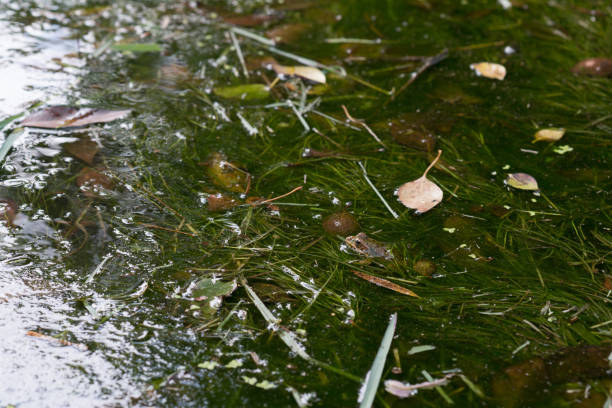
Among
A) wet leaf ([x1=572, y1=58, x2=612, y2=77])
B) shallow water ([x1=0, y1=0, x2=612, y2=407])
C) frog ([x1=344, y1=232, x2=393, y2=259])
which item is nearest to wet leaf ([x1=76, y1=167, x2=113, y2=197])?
shallow water ([x1=0, y1=0, x2=612, y2=407])

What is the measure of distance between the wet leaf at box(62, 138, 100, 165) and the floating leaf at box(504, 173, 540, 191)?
5.71 feet

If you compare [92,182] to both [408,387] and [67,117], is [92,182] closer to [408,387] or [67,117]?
[67,117]

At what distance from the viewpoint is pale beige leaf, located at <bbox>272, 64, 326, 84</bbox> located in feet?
9.23

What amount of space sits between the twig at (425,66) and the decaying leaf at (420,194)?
737 millimetres

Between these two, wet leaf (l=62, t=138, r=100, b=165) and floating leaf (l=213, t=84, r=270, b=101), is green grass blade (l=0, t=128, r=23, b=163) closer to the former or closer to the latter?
wet leaf (l=62, t=138, r=100, b=165)

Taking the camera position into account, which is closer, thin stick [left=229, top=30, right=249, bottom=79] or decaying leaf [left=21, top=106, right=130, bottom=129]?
decaying leaf [left=21, top=106, right=130, bottom=129]

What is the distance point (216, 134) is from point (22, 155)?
81 centimetres

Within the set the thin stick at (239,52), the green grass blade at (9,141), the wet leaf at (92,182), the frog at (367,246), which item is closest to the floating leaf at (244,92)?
the thin stick at (239,52)

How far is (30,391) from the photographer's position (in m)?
1.38

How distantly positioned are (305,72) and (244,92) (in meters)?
0.37

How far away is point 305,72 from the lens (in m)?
2.84

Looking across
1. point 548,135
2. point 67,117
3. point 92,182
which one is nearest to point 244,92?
point 67,117

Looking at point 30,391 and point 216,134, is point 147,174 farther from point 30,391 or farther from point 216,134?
point 30,391

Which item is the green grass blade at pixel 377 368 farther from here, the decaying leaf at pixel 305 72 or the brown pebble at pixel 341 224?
the decaying leaf at pixel 305 72
